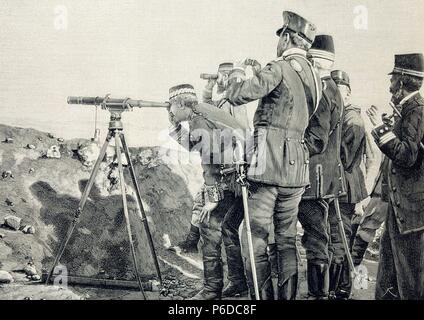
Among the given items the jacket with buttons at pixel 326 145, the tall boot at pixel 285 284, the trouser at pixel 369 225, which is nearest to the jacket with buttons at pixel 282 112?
the jacket with buttons at pixel 326 145

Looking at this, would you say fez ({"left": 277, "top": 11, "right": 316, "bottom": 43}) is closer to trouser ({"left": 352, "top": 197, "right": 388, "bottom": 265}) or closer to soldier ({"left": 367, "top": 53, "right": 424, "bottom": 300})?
soldier ({"left": 367, "top": 53, "right": 424, "bottom": 300})

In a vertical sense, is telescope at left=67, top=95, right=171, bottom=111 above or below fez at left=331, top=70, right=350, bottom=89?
below

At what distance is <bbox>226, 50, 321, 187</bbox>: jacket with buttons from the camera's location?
12.4 feet

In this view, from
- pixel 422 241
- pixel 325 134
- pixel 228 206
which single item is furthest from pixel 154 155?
pixel 422 241

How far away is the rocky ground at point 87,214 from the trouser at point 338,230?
9.6 inches

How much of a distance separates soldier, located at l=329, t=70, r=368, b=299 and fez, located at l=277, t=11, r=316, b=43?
378mm

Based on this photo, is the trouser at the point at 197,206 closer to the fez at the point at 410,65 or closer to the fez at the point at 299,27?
the fez at the point at 299,27

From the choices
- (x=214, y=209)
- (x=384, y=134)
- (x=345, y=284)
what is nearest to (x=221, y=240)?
(x=214, y=209)

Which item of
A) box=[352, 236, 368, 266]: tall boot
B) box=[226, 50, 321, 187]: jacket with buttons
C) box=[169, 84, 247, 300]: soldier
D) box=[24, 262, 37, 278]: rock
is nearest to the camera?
box=[226, 50, 321, 187]: jacket with buttons

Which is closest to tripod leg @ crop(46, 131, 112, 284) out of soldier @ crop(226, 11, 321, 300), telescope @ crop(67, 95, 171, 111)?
telescope @ crop(67, 95, 171, 111)

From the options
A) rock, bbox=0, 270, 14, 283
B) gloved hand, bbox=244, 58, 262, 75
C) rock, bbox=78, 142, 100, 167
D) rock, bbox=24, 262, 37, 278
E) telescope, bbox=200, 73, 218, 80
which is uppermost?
gloved hand, bbox=244, 58, 262, 75

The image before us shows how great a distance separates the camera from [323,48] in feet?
13.6

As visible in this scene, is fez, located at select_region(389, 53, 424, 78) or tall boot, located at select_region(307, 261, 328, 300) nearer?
tall boot, located at select_region(307, 261, 328, 300)

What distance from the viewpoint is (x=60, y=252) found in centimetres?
411
